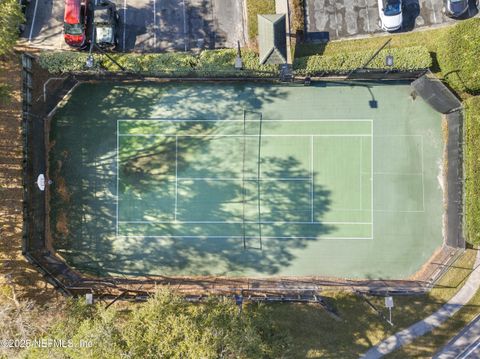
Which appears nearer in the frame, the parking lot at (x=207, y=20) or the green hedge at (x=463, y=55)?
the green hedge at (x=463, y=55)

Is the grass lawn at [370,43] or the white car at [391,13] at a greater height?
the white car at [391,13]

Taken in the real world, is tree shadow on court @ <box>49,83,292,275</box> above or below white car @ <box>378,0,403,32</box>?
below

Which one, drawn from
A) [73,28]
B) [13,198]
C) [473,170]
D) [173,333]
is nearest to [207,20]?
[73,28]

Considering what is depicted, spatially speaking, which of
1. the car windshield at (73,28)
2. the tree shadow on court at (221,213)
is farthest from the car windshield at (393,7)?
the car windshield at (73,28)

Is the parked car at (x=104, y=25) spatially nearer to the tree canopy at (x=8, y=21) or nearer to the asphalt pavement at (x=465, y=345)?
the tree canopy at (x=8, y=21)

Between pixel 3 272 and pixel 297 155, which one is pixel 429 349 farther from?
pixel 3 272

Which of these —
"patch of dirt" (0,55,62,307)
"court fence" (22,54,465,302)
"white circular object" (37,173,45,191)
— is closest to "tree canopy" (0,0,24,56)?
"court fence" (22,54,465,302)

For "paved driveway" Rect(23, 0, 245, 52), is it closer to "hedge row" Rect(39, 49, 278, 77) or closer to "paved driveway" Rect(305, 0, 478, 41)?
"hedge row" Rect(39, 49, 278, 77)
